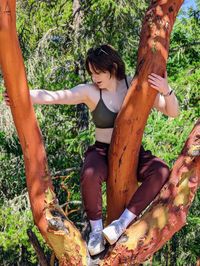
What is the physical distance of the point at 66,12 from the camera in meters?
9.55

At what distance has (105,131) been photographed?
283 centimetres

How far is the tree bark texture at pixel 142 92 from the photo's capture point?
2568mm

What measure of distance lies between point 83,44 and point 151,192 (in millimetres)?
6417

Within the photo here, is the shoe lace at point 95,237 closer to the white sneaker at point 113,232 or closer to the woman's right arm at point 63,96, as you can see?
the white sneaker at point 113,232

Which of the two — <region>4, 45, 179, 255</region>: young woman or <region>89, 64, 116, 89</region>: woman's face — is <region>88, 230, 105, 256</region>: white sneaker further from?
<region>89, 64, 116, 89</region>: woman's face

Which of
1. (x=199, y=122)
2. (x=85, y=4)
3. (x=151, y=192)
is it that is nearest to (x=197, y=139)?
(x=199, y=122)

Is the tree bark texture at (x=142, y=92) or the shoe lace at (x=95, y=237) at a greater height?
the tree bark texture at (x=142, y=92)

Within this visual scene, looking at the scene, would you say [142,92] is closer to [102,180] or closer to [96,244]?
[102,180]

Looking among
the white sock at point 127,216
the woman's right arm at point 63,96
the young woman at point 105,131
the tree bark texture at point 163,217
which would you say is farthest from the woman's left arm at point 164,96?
the white sock at point 127,216

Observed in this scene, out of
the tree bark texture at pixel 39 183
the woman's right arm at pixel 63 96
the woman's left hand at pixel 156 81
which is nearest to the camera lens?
the tree bark texture at pixel 39 183

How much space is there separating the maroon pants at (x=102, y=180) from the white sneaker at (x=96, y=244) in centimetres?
9

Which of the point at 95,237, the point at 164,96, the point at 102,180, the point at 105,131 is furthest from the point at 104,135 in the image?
the point at 95,237

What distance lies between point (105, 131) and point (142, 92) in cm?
36

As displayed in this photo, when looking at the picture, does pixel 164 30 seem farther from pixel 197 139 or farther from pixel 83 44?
pixel 83 44
